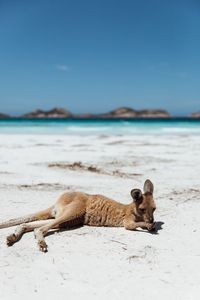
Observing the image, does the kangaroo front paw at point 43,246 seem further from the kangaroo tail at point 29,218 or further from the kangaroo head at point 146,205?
the kangaroo head at point 146,205

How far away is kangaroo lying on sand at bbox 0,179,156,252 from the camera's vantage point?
197 inches

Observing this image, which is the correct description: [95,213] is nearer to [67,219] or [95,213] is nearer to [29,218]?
[67,219]

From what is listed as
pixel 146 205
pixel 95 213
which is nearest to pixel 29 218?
pixel 95 213

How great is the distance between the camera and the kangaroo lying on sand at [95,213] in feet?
16.4

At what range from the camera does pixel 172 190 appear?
25.5 feet

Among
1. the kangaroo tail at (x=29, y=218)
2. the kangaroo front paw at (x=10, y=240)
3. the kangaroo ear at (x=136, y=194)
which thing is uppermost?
the kangaroo ear at (x=136, y=194)

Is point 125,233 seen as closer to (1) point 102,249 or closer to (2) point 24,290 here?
(1) point 102,249

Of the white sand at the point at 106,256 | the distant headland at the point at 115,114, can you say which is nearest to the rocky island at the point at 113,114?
the distant headland at the point at 115,114

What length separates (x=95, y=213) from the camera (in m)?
5.28

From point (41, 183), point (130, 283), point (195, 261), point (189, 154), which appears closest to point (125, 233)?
point (195, 261)

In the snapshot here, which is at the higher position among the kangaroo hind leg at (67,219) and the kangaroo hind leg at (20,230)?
the kangaroo hind leg at (67,219)

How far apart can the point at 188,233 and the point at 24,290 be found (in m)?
2.47

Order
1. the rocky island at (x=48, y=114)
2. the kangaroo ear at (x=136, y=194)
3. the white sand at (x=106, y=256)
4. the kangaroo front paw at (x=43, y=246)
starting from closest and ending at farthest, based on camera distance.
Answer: the white sand at (x=106, y=256) → the kangaroo front paw at (x=43, y=246) → the kangaroo ear at (x=136, y=194) → the rocky island at (x=48, y=114)

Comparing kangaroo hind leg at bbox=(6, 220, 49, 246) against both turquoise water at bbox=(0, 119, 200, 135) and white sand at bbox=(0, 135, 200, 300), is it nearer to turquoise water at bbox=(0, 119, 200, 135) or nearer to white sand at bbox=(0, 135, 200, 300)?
white sand at bbox=(0, 135, 200, 300)
